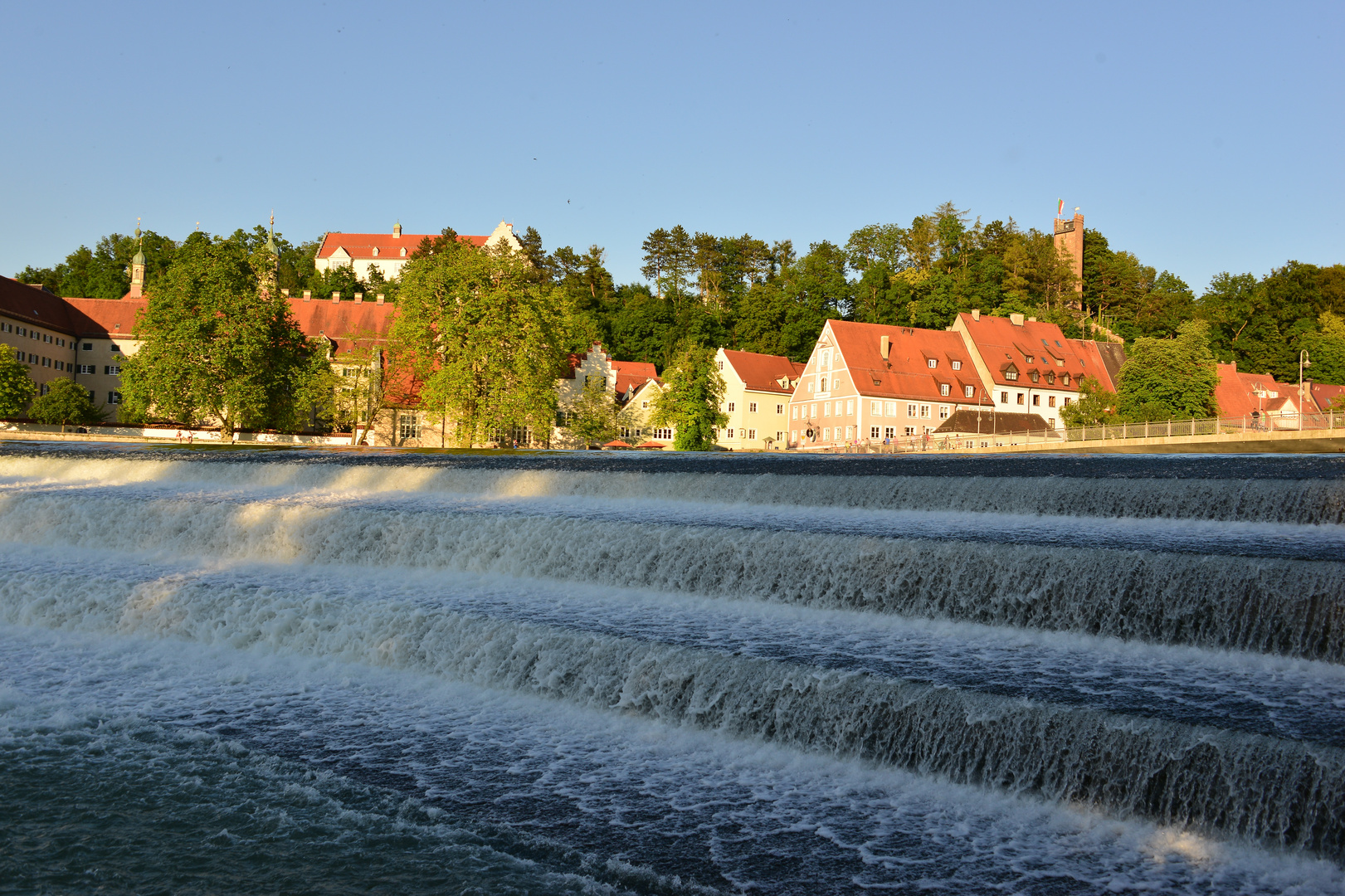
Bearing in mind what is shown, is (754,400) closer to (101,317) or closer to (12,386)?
(12,386)

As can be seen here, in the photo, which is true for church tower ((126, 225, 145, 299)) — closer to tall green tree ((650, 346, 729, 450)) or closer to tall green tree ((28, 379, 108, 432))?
tall green tree ((28, 379, 108, 432))

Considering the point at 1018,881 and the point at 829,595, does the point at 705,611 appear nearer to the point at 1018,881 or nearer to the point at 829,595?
the point at 829,595

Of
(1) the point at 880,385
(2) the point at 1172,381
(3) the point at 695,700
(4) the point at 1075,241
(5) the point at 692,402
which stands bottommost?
(3) the point at 695,700

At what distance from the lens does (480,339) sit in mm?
51406

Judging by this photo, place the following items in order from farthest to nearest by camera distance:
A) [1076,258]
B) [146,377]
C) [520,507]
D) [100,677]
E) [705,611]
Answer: [1076,258] → [146,377] → [520,507] → [705,611] → [100,677]

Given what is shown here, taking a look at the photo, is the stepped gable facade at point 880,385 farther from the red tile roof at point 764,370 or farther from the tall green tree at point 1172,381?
the tall green tree at point 1172,381

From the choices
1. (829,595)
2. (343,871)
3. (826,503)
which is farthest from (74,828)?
(826,503)

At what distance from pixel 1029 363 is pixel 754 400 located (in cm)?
2064

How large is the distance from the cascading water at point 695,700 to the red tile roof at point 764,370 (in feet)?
201

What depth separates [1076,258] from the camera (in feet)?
356

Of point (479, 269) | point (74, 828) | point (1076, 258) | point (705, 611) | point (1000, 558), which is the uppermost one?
point (1076, 258)

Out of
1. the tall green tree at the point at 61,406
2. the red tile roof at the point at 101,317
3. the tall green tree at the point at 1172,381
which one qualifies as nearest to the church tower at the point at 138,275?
the red tile roof at the point at 101,317

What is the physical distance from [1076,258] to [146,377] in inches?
3633

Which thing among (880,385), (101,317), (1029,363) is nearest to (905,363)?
(880,385)
